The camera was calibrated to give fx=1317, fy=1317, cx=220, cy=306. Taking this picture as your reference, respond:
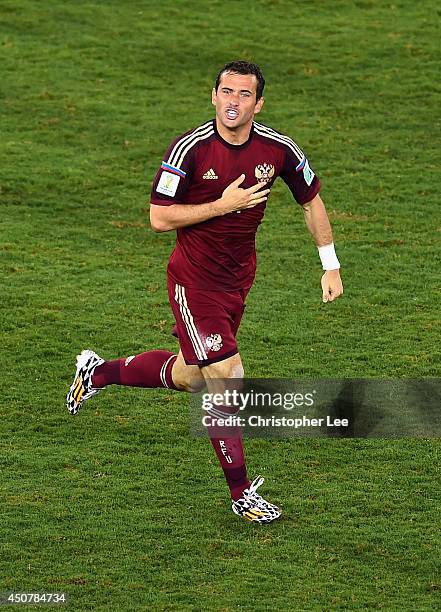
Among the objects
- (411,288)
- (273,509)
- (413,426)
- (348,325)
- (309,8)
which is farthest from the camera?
(309,8)

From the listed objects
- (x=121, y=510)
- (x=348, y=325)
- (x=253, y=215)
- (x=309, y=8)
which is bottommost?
(x=121, y=510)

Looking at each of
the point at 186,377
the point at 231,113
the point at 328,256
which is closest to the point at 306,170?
the point at 328,256

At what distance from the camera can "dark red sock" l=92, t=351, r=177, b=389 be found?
26.3 ft

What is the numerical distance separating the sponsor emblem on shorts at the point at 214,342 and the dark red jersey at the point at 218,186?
29 cm

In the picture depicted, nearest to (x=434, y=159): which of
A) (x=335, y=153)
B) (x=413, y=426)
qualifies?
(x=335, y=153)

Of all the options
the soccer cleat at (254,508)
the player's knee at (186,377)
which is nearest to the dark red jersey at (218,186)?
the player's knee at (186,377)

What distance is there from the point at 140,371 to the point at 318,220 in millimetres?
1449

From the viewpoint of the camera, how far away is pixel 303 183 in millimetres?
7660

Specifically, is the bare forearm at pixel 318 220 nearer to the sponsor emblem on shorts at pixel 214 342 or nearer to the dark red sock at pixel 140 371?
the sponsor emblem on shorts at pixel 214 342

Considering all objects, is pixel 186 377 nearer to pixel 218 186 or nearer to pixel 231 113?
pixel 218 186

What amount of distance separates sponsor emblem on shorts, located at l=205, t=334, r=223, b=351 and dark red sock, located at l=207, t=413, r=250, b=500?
0.50 metres

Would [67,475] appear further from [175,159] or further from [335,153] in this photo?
[335,153]

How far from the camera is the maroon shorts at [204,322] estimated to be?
746 centimetres

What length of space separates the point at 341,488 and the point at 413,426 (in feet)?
3.63
